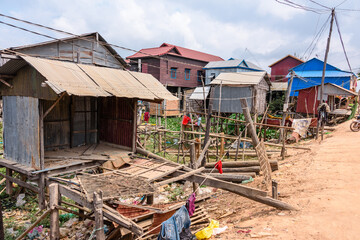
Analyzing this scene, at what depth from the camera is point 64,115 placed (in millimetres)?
11070

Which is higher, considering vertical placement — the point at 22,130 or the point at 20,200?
the point at 22,130

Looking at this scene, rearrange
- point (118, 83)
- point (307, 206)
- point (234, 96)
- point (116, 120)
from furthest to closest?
point (234, 96) < point (116, 120) < point (118, 83) < point (307, 206)

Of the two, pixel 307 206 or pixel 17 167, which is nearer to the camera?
pixel 307 206

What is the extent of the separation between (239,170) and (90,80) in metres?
7.50

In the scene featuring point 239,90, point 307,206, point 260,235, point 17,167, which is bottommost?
point 260,235

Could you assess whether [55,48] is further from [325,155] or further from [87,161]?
[325,155]

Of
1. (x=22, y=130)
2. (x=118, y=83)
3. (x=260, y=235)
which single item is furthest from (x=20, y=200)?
(x=260, y=235)

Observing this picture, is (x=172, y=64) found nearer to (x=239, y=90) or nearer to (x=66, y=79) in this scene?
(x=239, y=90)

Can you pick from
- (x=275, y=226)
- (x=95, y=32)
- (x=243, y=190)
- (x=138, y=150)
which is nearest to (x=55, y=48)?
(x=95, y=32)

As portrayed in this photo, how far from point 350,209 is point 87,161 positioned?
27.4 feet

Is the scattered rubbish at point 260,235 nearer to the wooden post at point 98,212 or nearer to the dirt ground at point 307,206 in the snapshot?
the dirt ground at point 307,206

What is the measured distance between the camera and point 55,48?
58.2 feet

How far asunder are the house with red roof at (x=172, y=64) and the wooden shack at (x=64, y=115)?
19.7 metres

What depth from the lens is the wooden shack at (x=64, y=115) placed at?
8.16 m
